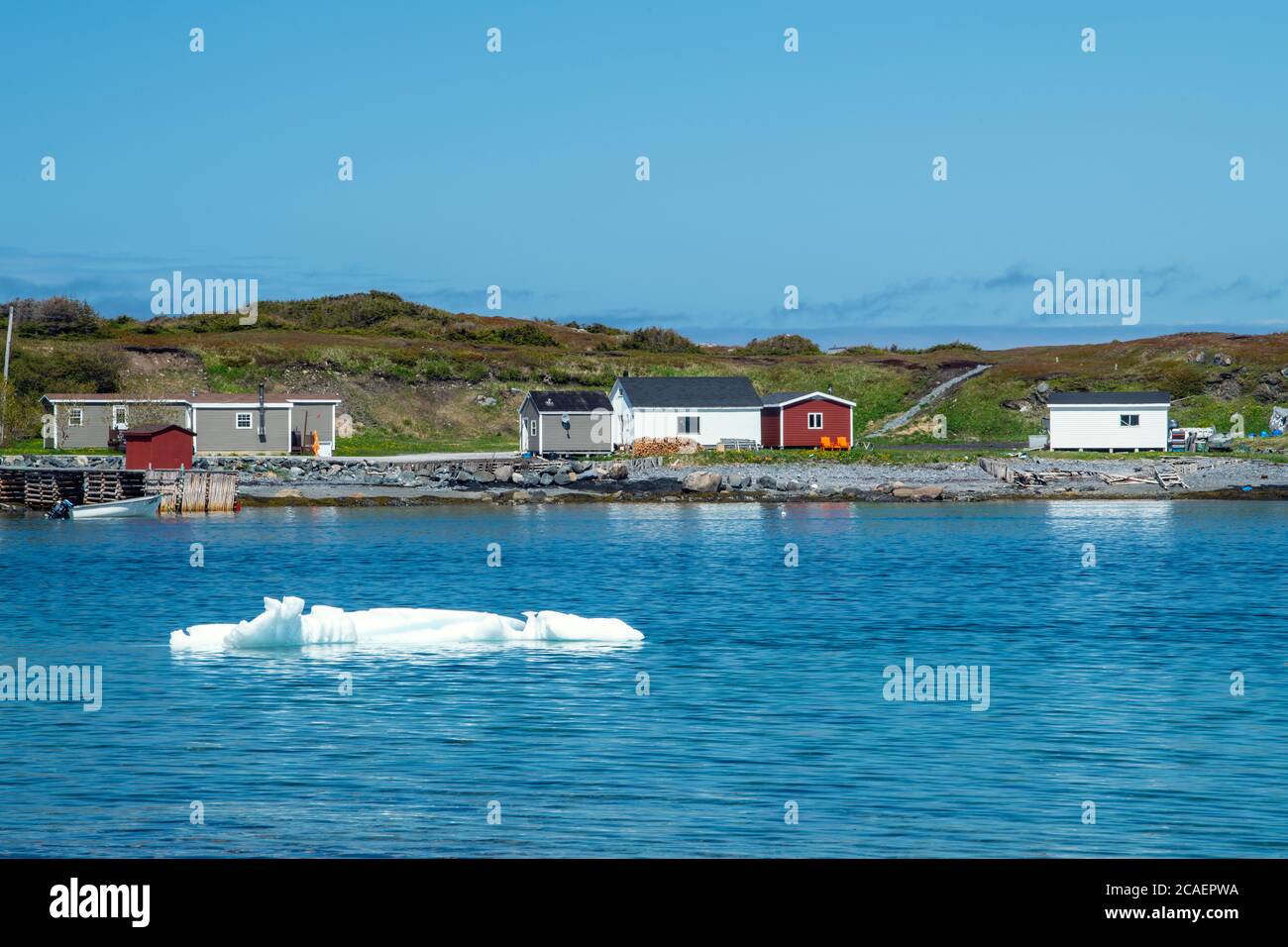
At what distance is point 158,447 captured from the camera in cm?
6788

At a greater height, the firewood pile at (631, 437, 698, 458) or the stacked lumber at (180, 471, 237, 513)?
the firewood pile at (631, 437, 698, 458)

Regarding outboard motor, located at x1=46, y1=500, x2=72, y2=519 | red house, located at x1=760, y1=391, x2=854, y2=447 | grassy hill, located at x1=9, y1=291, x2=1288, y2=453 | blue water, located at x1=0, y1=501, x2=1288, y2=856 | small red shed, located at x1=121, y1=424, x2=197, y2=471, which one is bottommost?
blue water, located at x1=0, y1=501, x2=1288, y2=856

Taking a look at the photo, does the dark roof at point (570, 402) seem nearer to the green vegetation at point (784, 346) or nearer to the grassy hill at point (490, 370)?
the grassy hill at point (490, 370)

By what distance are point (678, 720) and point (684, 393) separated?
63855 millimetres

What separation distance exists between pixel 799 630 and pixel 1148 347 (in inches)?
4237

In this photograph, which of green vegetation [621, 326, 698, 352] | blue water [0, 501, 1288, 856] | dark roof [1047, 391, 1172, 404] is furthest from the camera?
green vegetation [621, 326, 698, 352]

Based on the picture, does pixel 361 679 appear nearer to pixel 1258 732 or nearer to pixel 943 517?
pixel 1258 732

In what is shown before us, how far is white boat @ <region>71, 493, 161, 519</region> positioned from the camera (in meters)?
60.7

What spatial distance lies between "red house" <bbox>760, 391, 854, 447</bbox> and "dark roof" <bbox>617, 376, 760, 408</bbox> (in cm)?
156

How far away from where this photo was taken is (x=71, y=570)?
4212 centimetres

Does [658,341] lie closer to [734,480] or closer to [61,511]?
[734,480]

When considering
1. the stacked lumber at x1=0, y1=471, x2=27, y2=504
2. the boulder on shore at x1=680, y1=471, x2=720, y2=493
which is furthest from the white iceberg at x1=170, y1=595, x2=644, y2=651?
the stacked lumber at x1=0, y1=471, x2=27, y2=504

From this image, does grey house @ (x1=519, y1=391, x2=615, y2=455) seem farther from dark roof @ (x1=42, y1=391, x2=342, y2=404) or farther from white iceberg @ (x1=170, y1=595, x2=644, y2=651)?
white iceberg @ (x1=170, y1=595, x2=644, y2=651)
